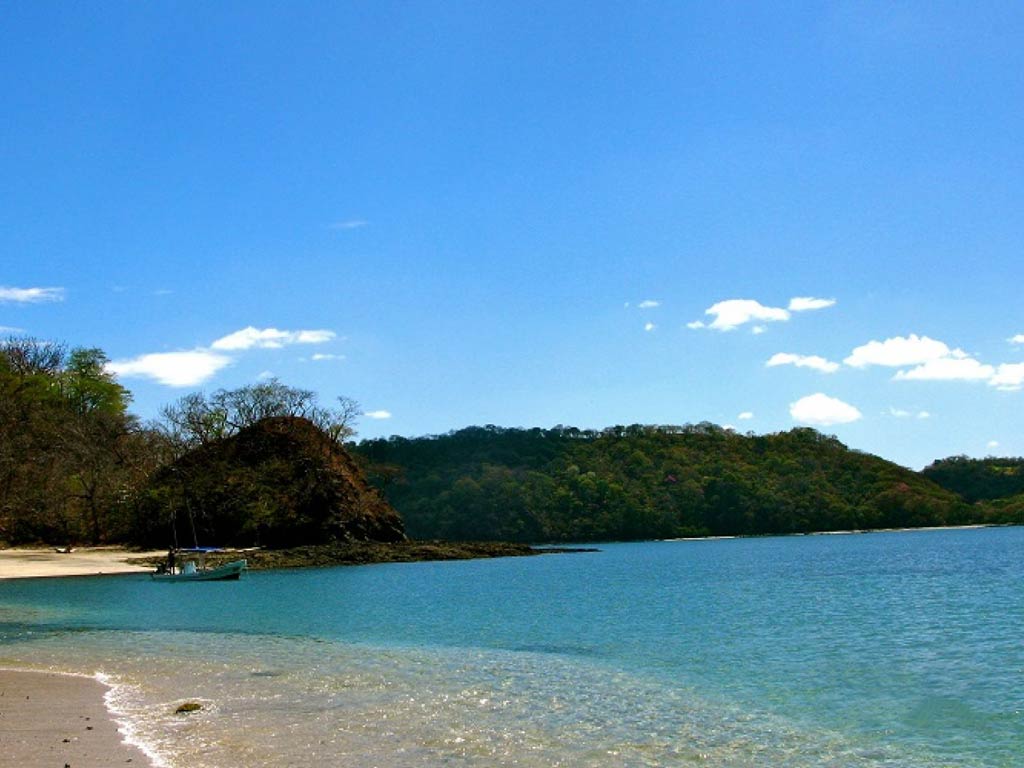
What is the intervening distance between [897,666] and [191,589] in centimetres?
3597

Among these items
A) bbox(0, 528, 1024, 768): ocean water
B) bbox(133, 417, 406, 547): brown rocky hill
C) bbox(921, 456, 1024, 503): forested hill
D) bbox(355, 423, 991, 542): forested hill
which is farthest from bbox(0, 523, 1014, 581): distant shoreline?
bbox(921, 456, 1024, 503): forested hill

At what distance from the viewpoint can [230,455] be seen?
79.2m

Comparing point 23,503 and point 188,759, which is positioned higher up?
point 23,503

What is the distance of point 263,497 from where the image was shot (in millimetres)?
77375

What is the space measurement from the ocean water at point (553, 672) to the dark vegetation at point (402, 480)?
2783 centimetres

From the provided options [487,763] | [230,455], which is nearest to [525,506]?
[230,455]

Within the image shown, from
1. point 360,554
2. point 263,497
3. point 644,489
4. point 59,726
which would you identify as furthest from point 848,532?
point 59,726

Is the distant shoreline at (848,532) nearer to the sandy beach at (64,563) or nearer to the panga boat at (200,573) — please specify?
the sandy beach at (64,563)

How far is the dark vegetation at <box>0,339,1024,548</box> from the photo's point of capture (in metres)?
70.2

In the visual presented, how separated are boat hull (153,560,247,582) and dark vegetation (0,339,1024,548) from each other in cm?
1858

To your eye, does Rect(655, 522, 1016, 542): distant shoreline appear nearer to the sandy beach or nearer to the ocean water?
the sandy beach

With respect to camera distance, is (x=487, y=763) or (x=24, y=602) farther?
(x=24, y=602)

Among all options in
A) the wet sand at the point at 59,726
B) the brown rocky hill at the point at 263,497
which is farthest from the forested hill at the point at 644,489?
the wet sand at the point at 59,726

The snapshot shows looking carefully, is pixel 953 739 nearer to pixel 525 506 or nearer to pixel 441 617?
pixel 441 617
